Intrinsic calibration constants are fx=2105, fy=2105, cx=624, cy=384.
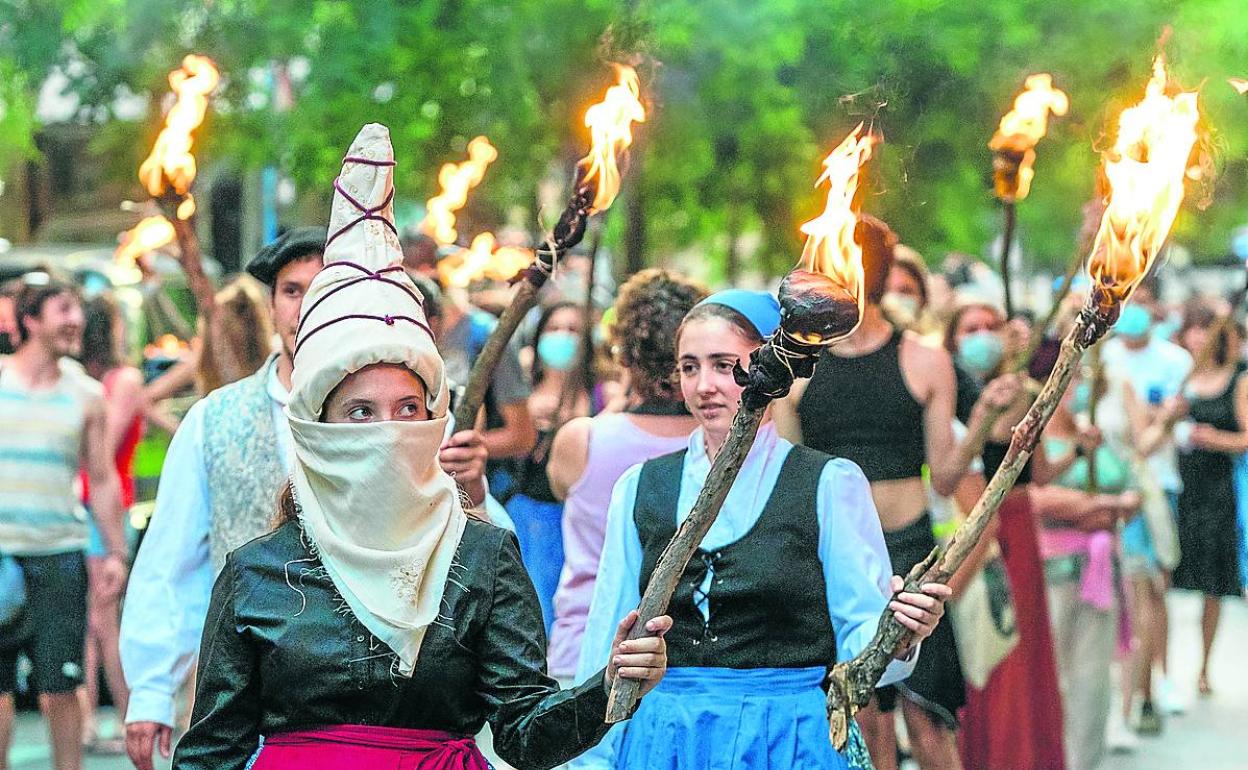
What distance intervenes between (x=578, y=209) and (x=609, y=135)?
0.72ft

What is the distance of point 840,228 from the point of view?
441 centimetres

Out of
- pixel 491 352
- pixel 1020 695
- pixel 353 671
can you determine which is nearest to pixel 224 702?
pixel 353 671

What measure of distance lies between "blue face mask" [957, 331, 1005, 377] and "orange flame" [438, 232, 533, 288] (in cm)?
300

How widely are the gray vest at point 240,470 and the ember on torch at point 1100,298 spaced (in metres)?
1.60

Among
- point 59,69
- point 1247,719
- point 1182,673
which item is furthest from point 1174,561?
point 59,69

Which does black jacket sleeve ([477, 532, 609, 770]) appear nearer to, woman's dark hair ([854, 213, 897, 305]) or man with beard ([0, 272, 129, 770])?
woman's dark hair ([854, 213, 897, 305])

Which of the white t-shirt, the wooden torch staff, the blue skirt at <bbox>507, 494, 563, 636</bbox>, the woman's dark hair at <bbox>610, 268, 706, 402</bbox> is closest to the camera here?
the wooden torch staff

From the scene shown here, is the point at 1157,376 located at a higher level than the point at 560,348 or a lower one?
lower

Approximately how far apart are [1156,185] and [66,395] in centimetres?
554

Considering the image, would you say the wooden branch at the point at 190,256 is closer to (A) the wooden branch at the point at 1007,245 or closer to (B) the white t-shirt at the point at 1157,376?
(A) the wooden branch at the point at 1007,245

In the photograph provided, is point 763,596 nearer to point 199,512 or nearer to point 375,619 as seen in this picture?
point 375,619

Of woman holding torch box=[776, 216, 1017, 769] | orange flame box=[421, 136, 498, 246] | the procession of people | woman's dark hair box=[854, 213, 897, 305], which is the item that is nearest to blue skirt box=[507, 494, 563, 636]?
the procession of people

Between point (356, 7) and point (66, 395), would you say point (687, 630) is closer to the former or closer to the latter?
point (66, 395)

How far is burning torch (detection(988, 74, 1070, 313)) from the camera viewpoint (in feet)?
24.5
